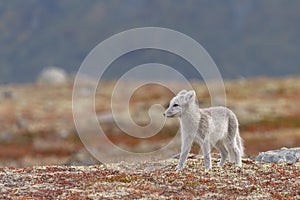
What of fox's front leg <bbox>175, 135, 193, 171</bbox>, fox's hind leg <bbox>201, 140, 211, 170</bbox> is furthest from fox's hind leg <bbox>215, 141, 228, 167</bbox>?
fox's front leg <bbox>175, 135, 193, 171</bbox>

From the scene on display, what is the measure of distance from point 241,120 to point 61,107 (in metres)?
42.9

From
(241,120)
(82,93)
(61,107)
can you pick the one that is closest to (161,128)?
(241,120)

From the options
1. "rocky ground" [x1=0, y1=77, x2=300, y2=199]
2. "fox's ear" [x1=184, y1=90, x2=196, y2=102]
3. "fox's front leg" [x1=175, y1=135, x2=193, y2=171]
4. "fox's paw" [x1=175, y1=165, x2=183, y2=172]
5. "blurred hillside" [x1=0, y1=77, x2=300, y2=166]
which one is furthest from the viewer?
"blurred hillside" [x1=0, y1=77, x2=300, y2=166]

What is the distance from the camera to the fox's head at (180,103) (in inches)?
1072

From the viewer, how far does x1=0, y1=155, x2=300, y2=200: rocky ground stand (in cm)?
2409

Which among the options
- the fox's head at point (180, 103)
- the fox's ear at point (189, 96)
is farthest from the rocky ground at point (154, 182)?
the fox's ear at point (189, 96)

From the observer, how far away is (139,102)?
392ft

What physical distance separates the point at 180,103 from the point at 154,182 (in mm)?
3362

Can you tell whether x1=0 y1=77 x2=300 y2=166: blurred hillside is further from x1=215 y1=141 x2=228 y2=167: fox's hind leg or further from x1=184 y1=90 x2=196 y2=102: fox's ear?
x1=184 y1=90 x2=196 y2=102: fox's ear

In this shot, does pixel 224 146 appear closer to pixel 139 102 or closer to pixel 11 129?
pixel 11 129

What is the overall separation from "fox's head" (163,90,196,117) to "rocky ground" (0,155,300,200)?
215 centimetres

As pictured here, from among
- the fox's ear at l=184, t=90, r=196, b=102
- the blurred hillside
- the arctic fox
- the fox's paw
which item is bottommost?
the fox's paw

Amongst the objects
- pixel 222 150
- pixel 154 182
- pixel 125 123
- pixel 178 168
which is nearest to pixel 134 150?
pixel 125 123

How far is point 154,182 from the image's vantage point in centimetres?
2578
